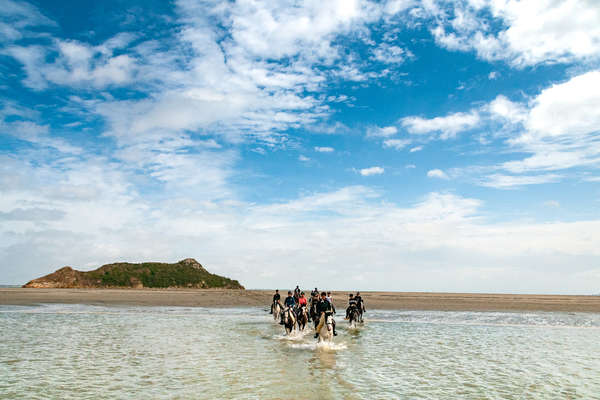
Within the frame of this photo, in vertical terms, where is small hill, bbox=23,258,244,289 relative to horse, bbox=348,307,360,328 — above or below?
above

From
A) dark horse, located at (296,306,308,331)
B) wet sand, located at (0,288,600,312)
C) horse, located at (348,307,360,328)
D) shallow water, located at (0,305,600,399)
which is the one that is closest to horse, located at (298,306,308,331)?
dark horse, located at (296,306,308,331)

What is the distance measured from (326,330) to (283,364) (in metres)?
5.55

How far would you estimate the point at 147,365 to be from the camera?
48.4ft

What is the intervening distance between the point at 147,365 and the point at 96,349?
4456mm

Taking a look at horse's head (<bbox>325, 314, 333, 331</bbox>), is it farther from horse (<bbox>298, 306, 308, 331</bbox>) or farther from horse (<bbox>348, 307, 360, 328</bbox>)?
horse (<bbox>348, 307, 360, 328</bbox>)

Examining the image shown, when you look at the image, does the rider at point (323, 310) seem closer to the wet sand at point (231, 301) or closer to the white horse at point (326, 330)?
the white horse at point (326, 330)

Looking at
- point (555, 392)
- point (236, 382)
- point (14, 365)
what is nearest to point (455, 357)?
point (555, 392)

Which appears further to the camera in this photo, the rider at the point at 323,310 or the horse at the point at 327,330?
the rider at the point at 323,310

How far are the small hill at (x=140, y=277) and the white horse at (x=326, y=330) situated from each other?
4316 inches

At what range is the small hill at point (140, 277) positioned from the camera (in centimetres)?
11256

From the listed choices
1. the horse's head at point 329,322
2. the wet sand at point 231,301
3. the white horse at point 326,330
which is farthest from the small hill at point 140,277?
the horse's head at point 329,322

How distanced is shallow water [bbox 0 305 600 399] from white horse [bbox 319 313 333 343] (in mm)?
540

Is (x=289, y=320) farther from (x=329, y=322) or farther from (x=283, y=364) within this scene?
(x=283, y=364)

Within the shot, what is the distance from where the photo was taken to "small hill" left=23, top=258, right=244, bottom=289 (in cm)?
11256
